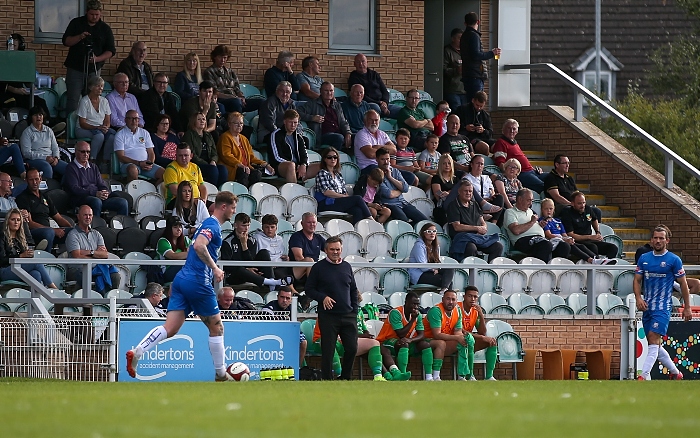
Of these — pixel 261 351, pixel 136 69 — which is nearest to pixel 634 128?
pixel 136 69

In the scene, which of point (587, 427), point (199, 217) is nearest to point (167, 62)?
point (199, 217)

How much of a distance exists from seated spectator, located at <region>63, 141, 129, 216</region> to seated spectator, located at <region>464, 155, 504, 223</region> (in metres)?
5.63

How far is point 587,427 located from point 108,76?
16.2 metres

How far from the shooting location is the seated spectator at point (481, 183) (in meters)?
21.3

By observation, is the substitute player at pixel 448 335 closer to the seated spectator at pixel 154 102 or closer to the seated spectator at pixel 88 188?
the seated spectator at pixel 88 188

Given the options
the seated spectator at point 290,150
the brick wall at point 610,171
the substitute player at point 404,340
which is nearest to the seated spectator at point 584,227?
the brick wall at point 610,171

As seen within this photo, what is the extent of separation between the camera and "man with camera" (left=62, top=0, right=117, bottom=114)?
21.3 meters

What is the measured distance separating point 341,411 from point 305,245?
898 cm

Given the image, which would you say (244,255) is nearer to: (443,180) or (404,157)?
(443,180)

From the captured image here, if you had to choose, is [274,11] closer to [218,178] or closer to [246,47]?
[246,47]

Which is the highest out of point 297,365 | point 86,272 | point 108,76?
point 108,76

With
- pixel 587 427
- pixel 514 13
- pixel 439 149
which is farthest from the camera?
pixel 514 13

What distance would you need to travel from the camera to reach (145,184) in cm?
1945

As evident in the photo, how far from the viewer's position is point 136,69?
21.8 meters
